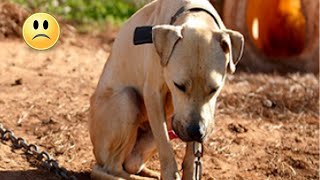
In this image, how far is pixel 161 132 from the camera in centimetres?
482

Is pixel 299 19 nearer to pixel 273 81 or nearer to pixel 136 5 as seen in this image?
pixel 273 81

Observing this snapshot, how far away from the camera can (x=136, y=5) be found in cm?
1062

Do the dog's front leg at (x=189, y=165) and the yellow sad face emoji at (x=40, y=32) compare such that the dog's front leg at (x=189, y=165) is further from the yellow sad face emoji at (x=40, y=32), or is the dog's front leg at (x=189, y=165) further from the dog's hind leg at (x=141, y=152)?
the yellow sad face emoji at (x=40, y=32)

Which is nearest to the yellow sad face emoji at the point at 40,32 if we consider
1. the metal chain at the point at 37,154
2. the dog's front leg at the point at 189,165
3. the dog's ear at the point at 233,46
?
the metal chain at the point at 37,154

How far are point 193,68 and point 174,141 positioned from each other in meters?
2.18

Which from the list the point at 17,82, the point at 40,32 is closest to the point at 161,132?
the point at 40,32

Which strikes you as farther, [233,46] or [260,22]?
[260,22]

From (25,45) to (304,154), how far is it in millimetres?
3561

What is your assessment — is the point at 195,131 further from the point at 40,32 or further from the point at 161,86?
the point at 40,32

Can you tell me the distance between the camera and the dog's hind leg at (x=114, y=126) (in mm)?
5117

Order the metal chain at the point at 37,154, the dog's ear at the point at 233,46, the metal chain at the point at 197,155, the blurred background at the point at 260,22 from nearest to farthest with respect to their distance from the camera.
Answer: the dog's ear at the point at 233,46 → the metal chain at the point at 197,155 → the metal chain at the point at 37,154 → the blurred background at the point at 260,22

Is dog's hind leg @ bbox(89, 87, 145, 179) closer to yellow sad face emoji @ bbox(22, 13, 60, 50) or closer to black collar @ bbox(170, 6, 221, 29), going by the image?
black collar @ bbox(170, 6, 221, 29)

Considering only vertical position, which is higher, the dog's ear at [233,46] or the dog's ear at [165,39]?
the dog's ear at [165,39]

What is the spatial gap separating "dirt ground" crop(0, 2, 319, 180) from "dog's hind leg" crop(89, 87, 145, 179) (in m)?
0.37
